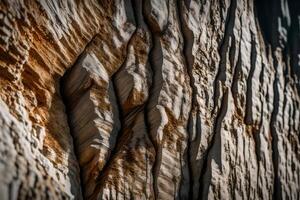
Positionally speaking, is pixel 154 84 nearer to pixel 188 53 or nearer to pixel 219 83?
pixel 188 53

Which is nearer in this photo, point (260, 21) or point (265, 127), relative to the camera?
point (265, 127)

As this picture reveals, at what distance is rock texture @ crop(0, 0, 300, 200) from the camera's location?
199 centimetres

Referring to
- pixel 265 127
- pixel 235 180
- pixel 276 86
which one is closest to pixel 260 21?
pixel 276 86

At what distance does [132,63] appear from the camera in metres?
2.80

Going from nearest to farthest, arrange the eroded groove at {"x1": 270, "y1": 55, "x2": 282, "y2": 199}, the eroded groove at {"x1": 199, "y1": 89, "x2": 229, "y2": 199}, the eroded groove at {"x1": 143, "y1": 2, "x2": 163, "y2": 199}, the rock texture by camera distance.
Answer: the rock texture < the eroded groove at {"x1": 143, "y1": 2, "x2": 163, "y2": 199} < the eroded groove at {"x1": 199, "y1": 89, "x2": 229, "y2": 199} < the eroded groove at {"x1": 270, "y1": 55, "x2": 282, "y2": 199}

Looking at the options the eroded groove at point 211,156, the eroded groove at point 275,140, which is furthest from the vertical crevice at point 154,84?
the eroded groove at point 275,140

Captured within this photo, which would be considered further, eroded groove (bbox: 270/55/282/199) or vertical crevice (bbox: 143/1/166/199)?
eroded groove (bbox: 270/55/282/199)

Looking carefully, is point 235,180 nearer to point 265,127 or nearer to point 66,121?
point 265,127

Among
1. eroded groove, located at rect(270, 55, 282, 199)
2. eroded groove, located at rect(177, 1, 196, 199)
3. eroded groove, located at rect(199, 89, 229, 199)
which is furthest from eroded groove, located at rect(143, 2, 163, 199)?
eroded groove, located at rect(270, 55, 282, 199)

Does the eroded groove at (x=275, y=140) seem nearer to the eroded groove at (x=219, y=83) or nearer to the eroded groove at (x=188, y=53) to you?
the eroded groove at (x=219, y=83)

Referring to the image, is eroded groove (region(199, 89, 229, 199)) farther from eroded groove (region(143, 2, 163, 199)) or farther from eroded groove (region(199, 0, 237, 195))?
eroded groove (region(143, 2, 163, 199))

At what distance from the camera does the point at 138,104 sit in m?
2.77

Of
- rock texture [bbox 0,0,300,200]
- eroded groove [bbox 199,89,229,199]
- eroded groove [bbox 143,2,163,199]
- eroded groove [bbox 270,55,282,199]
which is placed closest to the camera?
rock texture [bbox 0,0,300,200]

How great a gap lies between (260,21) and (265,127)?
1534 mm
